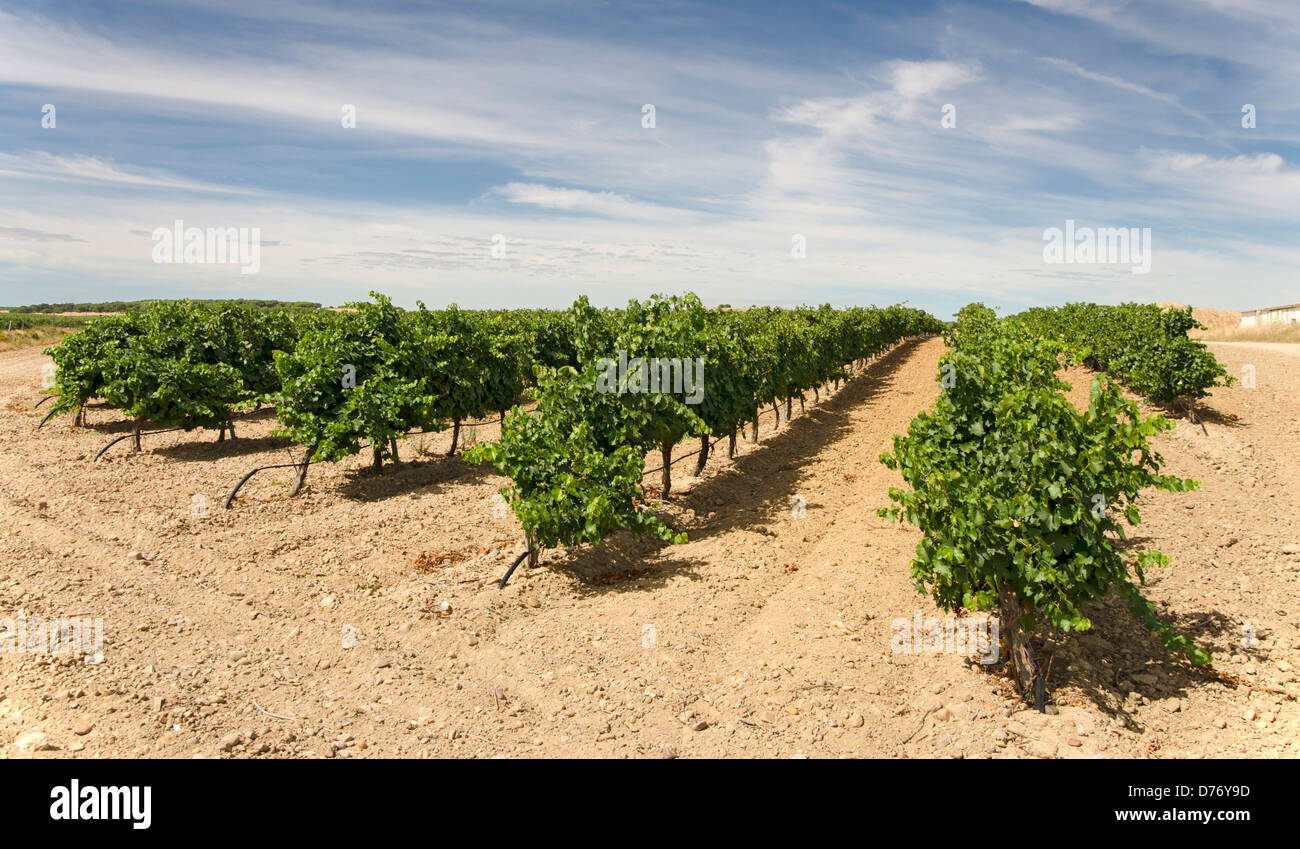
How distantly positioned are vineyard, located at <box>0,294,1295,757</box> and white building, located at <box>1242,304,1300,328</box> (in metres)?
51.0

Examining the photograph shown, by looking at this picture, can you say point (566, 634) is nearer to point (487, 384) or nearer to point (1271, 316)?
point (487, 384)

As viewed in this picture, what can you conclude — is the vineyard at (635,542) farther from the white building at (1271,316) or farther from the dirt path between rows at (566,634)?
the white building at (1271,316)

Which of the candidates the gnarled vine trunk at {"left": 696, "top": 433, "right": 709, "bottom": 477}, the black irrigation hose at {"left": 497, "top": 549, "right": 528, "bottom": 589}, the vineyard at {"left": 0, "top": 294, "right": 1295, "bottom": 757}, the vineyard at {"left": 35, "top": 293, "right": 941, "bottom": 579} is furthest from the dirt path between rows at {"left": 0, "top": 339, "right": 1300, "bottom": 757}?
the vineyard at {"left": 35, "top": 293, "right": 941, "bottom": 579}

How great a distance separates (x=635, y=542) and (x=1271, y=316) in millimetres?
70616

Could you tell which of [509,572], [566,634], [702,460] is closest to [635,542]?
[509,572]

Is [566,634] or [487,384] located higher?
[487,384]

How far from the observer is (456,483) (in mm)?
14922

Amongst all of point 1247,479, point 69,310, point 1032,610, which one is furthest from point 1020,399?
point 69,310

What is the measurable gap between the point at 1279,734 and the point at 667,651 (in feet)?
17.9

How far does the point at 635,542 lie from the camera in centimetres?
1162

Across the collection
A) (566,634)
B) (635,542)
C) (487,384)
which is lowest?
(566,634)

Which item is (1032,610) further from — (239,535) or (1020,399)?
(239,535)

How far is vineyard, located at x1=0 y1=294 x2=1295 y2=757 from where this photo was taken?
6.35 metres

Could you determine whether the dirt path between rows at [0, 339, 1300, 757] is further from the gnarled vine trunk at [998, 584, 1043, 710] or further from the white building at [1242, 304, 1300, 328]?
the white building at [1242, 304, 1300, 328]
